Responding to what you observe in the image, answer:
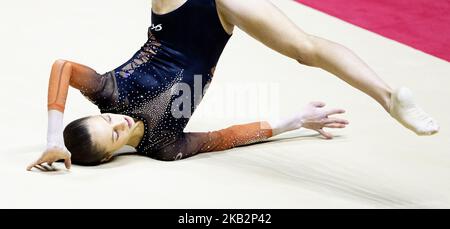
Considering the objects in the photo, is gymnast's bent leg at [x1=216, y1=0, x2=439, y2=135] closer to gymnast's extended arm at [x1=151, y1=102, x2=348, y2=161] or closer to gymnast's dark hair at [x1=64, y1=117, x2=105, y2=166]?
gymnast's extended arm at [x1=151, y1=102, x2=348, y2=161]

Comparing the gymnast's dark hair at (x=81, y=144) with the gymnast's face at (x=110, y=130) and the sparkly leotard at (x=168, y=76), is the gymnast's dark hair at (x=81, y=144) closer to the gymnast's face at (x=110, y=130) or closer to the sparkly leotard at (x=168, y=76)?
the gymnast's face at (x=110, y=130)

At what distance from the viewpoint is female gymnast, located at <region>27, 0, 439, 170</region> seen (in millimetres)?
3066

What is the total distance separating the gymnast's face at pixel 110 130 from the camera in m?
3.16

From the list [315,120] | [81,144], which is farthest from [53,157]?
[315,120]

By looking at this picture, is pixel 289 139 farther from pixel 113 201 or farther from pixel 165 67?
pixel 113 201

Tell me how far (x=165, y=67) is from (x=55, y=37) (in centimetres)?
166

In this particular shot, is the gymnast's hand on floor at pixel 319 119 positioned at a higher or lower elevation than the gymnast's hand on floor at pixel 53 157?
higher

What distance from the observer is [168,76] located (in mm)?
3359

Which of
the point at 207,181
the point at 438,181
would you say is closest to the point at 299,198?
the point at 207,181

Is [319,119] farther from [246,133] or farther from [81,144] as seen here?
[81,144]

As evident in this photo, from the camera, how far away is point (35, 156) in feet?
10.9

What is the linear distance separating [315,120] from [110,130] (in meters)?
1.02

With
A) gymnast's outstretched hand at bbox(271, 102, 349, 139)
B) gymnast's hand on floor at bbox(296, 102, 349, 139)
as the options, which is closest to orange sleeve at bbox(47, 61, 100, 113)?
gymnast's outstretched hand at bbox(271, 102, 349, 139)

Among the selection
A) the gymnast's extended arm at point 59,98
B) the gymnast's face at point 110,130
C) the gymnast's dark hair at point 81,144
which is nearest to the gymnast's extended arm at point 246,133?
the gymnast's face at point 110,130
